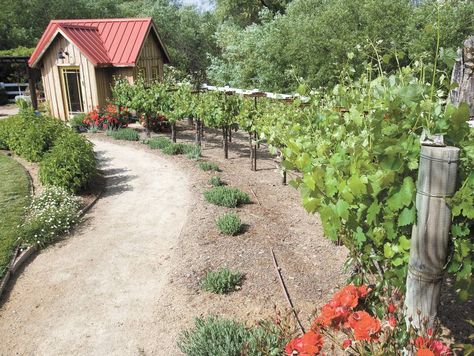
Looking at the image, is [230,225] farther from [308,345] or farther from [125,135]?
[125,135]

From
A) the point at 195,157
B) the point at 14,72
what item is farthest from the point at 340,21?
the point at 14,72

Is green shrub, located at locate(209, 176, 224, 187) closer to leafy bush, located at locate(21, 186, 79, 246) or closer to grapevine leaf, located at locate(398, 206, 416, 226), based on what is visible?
leafy bush, located at locate(21, 186, 79, 246)

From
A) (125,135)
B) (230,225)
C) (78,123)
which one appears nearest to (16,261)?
(230,225)

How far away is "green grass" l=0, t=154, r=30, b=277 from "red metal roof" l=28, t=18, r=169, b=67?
730cm

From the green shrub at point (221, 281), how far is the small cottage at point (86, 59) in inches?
541

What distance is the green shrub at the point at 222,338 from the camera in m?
3.96

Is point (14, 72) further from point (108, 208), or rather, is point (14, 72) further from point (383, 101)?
point (383, 101)

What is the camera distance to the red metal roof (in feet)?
56.1

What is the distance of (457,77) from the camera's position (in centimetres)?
383

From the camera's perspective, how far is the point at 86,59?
17.1 metres

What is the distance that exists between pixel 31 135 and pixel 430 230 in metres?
10.8

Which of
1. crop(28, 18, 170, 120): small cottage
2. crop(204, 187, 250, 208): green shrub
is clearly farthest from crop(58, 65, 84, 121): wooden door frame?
crop(204, 187, 250, 208): green shrub

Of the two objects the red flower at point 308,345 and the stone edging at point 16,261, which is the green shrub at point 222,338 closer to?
the red flower at point 308,345

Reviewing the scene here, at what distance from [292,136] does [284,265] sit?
2.44m
